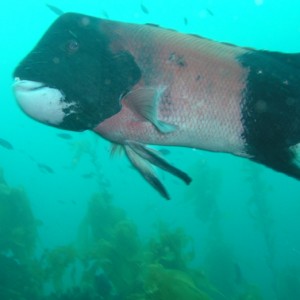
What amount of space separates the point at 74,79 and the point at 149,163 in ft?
1.74

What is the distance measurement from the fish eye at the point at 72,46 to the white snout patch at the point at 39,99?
8.1 inches

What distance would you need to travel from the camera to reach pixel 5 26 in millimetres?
96188

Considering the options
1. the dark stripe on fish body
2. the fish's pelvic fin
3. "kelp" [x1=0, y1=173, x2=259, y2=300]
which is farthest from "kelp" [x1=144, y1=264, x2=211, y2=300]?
the dark stripe on fish body

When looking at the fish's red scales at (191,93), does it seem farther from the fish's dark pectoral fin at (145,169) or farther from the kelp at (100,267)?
the kelp at (100,267)

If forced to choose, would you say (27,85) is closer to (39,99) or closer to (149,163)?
(39,99)

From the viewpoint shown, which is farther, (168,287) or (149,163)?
(168,287)

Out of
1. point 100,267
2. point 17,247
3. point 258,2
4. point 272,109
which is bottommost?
point 258,2

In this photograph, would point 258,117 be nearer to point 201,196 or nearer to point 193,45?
point 193,45

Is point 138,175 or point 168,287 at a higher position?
point 168,287

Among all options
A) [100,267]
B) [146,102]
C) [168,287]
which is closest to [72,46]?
[146,102]

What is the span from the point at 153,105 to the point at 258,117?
0.44 m

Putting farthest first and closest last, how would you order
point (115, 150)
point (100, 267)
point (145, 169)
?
1. point (100, 267)
2. point (115, 150)
3. point (145, 169)

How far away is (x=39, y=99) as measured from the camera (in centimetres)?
142

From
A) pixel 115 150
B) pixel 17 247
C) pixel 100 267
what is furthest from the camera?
pixel 17 247
